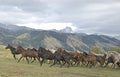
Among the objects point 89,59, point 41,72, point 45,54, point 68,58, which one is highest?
point 45,54

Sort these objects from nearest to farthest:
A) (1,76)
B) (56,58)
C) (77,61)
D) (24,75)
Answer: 1. (1,76)
2. (24,75)
3. (56,58)
4. (77,61)

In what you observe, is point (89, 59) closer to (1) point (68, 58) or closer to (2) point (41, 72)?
(1) point (68, 58)

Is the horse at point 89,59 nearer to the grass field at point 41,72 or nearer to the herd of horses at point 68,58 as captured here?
the herd of horses at point 68,58

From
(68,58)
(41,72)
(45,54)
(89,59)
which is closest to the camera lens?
(41,72)

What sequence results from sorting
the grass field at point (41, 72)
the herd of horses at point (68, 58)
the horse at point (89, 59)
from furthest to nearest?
the horse at point (89, 59) → the herd of horses at point (68, 58) → the grass field at point (41, 72)

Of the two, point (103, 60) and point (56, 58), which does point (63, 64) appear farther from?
point (103, 60)

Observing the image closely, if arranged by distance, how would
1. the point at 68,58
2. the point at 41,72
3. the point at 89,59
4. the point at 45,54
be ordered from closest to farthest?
the point at 41,72 < the point at 45,54 < the point at 68,58 < the point at 89,59

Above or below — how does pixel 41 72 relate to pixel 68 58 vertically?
below

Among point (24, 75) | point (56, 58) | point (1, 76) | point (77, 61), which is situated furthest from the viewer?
point (77, 61)

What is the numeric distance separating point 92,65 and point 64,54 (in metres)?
5.39

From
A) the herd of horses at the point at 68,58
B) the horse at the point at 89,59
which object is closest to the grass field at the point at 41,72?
the herd of horses at the point at 68,58

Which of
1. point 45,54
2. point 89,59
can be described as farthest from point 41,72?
point 89,59

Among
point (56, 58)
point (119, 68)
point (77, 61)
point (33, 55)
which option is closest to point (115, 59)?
point (119, 68)

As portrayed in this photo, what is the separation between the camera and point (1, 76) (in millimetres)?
25438
